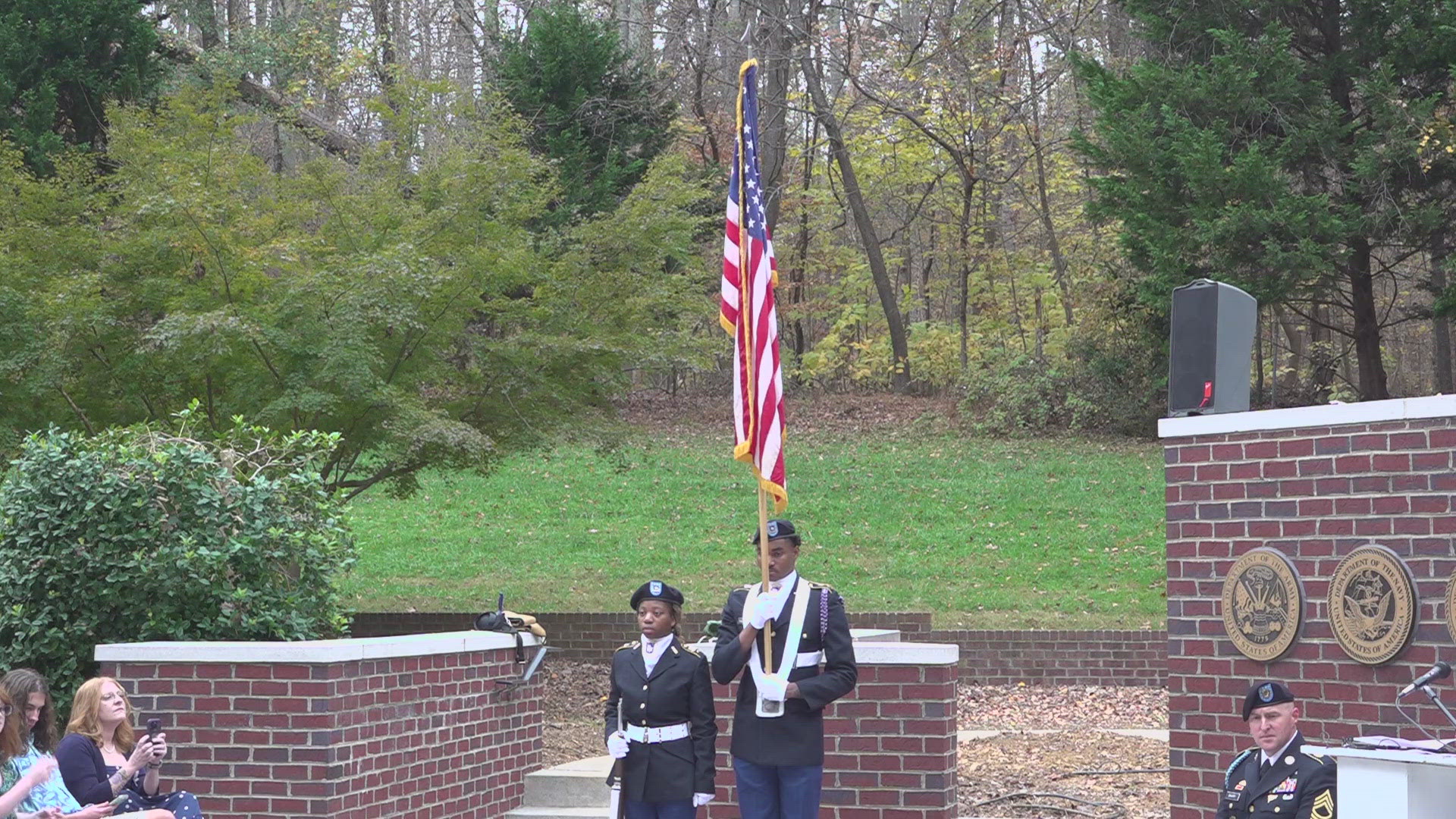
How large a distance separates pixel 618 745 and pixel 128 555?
356cm

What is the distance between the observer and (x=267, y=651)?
26.8ft

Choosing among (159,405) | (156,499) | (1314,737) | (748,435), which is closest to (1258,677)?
A: (1314,737)

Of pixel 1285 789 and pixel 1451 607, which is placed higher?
pixel 1451 607

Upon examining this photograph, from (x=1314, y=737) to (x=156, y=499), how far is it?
6.54 m

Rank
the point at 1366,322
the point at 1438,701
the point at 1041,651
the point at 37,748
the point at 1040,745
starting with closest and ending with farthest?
the point at 1438,701 → the point at 37,748 → the point at 1040,745 → the point at 1041,651 → the point at 1366,322

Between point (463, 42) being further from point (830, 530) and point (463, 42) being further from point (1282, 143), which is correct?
point (1282, 143)

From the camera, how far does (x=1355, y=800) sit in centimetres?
530

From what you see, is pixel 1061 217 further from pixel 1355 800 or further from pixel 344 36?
pixel 1355 800

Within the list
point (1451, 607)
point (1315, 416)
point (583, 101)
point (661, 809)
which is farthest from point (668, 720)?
point (583, 101)

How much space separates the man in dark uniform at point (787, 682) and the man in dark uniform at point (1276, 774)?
6.08 feet

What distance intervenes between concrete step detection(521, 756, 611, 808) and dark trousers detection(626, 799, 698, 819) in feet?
8.27

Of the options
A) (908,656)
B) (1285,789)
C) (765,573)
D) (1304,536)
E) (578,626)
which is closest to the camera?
(1285,789)

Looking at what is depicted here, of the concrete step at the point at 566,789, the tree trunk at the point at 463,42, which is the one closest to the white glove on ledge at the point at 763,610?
the concrete step at the point at 566,789

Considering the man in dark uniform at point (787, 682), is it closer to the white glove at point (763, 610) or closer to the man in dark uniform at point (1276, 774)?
the white glove at point (763, 610)
